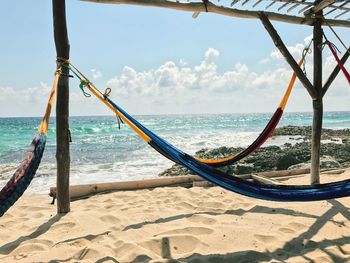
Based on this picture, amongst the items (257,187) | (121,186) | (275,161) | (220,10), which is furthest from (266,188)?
(275,161)

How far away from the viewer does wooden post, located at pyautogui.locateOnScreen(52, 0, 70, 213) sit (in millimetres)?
3055

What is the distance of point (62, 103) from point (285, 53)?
2.54m

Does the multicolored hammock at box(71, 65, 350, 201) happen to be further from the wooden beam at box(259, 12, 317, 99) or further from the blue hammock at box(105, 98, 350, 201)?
the wooden beam at box(259, 12, 317, 99)

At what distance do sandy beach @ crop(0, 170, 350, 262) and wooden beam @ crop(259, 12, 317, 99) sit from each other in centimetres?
136

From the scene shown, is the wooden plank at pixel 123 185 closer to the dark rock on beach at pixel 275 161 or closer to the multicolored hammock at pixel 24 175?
the multicolored hammock at pixel 24 175

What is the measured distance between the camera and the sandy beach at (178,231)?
7.52ft

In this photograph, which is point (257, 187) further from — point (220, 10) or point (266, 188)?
point (220, 10)

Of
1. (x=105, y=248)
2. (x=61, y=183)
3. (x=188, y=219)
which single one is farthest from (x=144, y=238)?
(x=61, y=183)

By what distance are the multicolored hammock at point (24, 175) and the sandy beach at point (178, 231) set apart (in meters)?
0.43

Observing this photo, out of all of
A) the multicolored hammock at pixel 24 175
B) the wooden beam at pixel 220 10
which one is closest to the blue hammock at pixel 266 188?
the multicolored hammock at pixel 24 175

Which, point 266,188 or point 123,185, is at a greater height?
point 266,188

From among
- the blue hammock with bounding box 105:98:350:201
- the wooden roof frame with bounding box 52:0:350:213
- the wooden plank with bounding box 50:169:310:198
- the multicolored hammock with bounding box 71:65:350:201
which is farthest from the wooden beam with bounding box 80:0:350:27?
the wooden plank with bounding box 50:169:310:198

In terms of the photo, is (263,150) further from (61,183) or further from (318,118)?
(61,183)

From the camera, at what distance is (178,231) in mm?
2666
